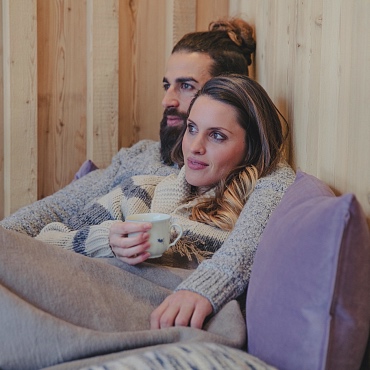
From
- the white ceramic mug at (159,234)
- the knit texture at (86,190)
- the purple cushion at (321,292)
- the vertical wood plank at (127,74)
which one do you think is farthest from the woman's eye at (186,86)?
the purple cushion at (321,292)

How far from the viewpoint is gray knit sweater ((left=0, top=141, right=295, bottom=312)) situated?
4.08ft

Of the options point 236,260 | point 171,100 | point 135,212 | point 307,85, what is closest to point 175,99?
point 171,100

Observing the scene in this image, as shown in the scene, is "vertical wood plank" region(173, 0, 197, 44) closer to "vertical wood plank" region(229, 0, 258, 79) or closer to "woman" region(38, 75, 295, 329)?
"vertical wood plank" region(229, 0, 258, 79)

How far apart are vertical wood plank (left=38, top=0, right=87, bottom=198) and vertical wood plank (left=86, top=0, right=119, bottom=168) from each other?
0.03 m

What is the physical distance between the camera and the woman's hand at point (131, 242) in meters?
1.28

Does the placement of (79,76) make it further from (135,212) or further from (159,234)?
(159,234)

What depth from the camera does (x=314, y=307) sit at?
3.04 ft

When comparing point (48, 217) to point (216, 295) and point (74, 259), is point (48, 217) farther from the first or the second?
point (216, 295)

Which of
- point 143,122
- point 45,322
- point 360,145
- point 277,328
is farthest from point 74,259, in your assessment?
point 143,122

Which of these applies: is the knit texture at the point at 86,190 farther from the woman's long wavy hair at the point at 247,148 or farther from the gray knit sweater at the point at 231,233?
the woman's long wavy hair at the point at 247,148

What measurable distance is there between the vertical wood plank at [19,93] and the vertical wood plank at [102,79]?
199 millimetres

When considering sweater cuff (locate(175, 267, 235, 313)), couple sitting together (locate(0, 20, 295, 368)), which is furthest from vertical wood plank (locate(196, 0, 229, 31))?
sweater cuff (locate(175, 267, 235, 313))

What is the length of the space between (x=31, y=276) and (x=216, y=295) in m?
0.33

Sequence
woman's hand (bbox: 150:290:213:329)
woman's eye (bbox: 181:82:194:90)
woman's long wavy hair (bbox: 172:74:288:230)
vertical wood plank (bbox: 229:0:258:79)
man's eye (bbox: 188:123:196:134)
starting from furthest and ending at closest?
1. vertical wood plank (bbox: 229:0:258:79)
2. woman's eye (bbox: 181:82:194:90)
3. man's eye (bbox: 188:123:196:134)
4. woman's long wavy hair (bbox: 172:74:288:230)
5. woman's hand (bbox: 150:290:213:329)
